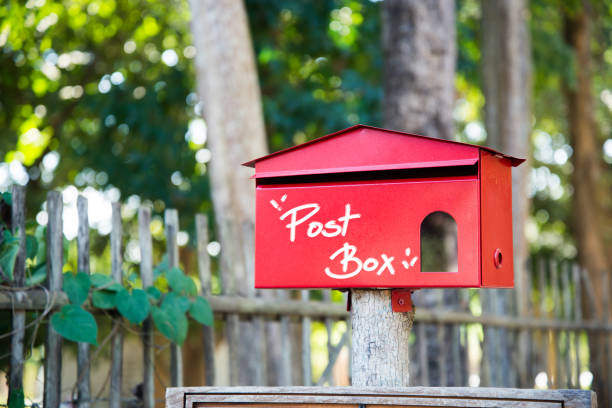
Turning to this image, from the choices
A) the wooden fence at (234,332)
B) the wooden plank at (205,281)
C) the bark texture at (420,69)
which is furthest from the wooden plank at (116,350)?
the bark texture at (420,69)

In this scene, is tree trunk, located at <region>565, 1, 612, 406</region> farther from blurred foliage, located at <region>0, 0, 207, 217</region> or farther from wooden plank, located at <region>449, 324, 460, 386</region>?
wooden plank, located at <region>449, 324, 460, 386</region>

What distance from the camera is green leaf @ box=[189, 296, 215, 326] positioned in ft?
10.1

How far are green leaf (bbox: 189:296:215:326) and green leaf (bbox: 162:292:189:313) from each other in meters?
0.08

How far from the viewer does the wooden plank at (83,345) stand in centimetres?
288

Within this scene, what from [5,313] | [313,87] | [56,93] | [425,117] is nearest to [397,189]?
[5,313]

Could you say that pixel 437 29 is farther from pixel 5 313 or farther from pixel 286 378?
pixel 5 313

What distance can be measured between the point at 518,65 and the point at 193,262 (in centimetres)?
545

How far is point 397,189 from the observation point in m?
2.08

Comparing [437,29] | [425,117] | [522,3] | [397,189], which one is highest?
[522,3]

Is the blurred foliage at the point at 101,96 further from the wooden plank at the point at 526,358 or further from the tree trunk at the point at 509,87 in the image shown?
the wooden plank at the point at 526,358

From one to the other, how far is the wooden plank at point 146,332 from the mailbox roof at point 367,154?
3.61ft

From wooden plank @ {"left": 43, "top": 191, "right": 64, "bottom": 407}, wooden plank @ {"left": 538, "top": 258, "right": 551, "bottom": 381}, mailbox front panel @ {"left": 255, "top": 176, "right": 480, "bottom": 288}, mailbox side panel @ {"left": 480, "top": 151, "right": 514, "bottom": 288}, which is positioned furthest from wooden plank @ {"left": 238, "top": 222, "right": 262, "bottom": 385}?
wooden plank @ {"left": 538, "top": 258, "right": 551, "bottom": 381}

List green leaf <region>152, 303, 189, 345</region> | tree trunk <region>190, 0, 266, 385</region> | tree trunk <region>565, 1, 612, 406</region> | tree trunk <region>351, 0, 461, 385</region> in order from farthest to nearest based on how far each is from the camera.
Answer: tree trunk <region>565, 1, 612, 406</region>, tree trunk <region>351, 0, 461, 385</region>, tree trunk <region>190, 0, 266, 385</region>, green leaf <region>152, 303, 189, 345</region>

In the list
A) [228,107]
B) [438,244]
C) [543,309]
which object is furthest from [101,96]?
[543,309]
